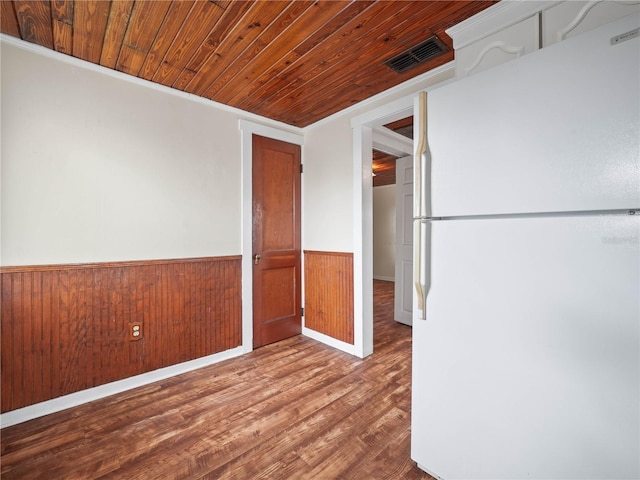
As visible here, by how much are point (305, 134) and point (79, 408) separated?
3219 millimetres

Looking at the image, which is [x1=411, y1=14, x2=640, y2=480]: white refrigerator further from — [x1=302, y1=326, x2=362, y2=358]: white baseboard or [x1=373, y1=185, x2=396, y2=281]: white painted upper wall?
[x1=373, y1=185, x2=396, y2=281]: white painted upper wall

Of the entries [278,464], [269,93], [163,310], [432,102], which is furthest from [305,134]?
[278,464]

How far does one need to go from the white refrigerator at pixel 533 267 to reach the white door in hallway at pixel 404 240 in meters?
2.35

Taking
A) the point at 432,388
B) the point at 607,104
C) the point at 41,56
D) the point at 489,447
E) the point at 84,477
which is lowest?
the point at 84,477

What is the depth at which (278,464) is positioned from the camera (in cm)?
149

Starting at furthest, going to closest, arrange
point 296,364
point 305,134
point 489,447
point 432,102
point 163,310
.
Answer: point 305,134 → point 296,364 → point 163,310 → point 432,102 → point 489,447

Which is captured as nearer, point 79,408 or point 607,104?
point 607,104

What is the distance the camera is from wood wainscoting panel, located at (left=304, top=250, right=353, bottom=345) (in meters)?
Result: 2.88

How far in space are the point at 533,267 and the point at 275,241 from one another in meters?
2.46

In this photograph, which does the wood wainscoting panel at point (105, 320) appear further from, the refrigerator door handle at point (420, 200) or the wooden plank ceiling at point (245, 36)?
the refrigerator door handle at point (420, 200)

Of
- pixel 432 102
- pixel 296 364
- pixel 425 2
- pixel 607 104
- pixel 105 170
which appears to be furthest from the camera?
pixel 296 364

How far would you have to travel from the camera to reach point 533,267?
1.08m

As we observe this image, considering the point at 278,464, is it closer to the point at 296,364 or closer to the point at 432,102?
the point at 296,364

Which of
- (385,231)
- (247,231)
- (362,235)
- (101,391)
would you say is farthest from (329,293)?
(385,231)
